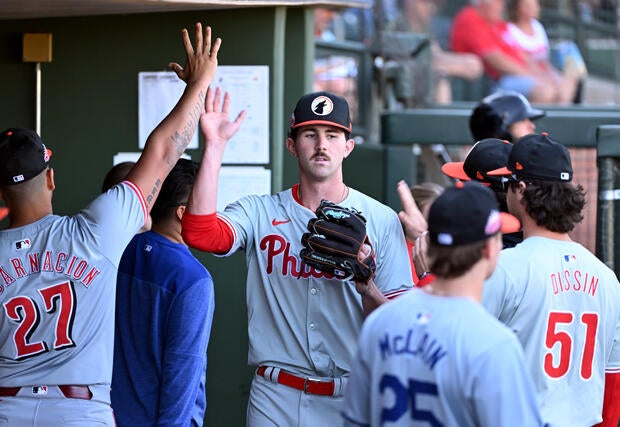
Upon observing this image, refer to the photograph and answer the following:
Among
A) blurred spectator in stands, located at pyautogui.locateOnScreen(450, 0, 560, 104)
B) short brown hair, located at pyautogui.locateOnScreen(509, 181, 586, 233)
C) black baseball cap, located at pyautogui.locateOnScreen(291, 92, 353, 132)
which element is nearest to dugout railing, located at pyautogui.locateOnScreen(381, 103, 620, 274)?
black baseball cap, located at pyautogui.locateOnScreen(291, 92, 353, 132)

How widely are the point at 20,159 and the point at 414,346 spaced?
1.98 metres

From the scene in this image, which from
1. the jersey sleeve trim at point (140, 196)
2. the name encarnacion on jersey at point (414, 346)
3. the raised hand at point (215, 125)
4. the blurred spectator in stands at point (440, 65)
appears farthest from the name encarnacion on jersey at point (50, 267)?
the blurred spectator in stands at point (440, 65)

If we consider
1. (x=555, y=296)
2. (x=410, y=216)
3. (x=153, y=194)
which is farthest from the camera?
(x=410, y=216)

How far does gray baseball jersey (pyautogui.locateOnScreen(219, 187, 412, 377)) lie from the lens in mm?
4445

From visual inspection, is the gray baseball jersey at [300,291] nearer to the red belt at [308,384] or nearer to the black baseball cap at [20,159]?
the red belt at [308,384]

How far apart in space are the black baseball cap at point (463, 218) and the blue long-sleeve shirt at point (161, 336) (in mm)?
1647

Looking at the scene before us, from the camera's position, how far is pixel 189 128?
441cm

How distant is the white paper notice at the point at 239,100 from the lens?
6.11m

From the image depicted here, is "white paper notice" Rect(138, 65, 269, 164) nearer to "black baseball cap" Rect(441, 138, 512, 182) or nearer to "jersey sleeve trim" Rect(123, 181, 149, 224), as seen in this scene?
"black baseball cap" Rect(441, 138, 512, 182)

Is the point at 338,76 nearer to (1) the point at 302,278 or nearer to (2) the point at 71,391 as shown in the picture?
(1) the point at 302,278

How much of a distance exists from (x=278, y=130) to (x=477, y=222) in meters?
3.21

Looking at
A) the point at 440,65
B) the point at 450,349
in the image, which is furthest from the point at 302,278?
the point at 440,65

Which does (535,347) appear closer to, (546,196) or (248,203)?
(546,196)

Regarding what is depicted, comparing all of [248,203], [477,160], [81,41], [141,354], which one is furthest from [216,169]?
[81,41]
